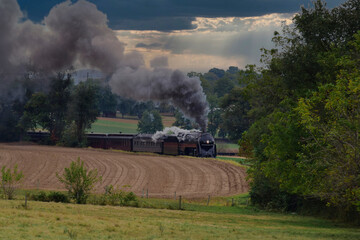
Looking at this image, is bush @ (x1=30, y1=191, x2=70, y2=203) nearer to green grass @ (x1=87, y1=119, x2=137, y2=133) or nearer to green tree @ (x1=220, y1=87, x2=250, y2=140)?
green tree @ (x1=220, y1=87, x2=250, y2=140)

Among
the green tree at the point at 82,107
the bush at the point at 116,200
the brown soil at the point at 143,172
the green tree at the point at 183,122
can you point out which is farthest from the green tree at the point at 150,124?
the bush at the point at 116,200

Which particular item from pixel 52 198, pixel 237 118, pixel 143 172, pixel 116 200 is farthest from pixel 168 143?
pixel 52 198

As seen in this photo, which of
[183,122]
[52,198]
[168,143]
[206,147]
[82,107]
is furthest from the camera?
[183,122]

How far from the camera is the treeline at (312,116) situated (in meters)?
33.0

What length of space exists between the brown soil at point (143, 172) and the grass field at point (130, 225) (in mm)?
21924

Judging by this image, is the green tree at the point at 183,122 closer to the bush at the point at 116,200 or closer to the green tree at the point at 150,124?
the green tree at the point at 150,124

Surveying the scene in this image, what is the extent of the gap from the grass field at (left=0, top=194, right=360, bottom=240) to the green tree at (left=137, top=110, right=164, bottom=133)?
128449mm

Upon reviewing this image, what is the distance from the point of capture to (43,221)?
96.1 ft

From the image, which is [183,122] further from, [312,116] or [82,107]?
[312,116]

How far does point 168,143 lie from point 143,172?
22988 millimetres

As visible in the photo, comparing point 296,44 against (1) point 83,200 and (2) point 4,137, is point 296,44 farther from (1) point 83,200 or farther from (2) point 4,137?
(2) point 4,137

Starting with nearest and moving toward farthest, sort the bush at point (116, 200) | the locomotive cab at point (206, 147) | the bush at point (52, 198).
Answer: the bush at point (52, 198)
the bush at point (116, 200)
the locomotive cab at point (206, 147)

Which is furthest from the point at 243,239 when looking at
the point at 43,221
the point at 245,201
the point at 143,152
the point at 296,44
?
the point at 143,152

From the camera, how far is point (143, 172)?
8031 cm
